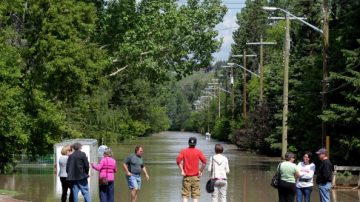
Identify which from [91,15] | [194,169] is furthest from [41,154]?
[194,169]

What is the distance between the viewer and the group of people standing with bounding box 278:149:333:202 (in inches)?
675

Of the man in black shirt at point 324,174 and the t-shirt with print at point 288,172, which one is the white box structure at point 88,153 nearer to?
the man in black shirt at point 324,174

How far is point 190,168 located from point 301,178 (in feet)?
9.86

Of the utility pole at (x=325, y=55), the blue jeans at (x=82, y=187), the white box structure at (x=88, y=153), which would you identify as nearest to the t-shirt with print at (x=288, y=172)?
the blue jeans at (x=82, y=187)

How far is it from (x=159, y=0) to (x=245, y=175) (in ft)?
53.6

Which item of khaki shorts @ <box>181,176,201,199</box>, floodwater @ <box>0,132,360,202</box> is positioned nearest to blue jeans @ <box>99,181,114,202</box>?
khaki shorts @ <box>181,176,201,199</box>

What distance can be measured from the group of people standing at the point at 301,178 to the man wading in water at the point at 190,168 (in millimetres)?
1837

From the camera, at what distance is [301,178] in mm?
18656

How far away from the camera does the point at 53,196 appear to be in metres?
25.0

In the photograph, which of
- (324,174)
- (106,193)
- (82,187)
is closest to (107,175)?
(106,193)

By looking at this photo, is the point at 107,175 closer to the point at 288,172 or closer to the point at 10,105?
the point at 288,172

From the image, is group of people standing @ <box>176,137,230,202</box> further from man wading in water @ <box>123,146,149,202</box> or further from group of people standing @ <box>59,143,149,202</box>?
man wading in water @ <box>123,146,149,202</box>

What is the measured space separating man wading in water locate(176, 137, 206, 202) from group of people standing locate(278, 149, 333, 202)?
184 cm

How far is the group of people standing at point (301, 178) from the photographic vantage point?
17156 mm
